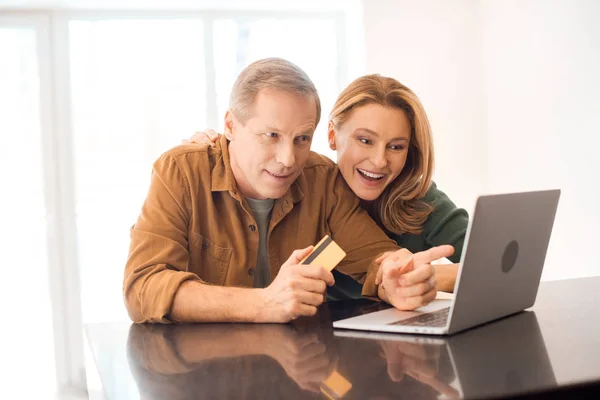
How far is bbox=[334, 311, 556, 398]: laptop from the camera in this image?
82 centimetres

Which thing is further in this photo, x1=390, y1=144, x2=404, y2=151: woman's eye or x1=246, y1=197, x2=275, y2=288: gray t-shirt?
x1=390, y1=144, x2=404, y2=151: woman's eye

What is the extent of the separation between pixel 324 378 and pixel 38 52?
387cm

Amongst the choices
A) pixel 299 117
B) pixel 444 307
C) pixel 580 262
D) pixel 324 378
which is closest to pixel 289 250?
pixel 299 117

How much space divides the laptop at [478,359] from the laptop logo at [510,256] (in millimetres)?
95

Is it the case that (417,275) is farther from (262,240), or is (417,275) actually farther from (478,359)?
(262,240)

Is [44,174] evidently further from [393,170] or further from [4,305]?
[393,170]

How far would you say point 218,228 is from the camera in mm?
1761

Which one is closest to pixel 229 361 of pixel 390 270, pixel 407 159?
pixel 390 270

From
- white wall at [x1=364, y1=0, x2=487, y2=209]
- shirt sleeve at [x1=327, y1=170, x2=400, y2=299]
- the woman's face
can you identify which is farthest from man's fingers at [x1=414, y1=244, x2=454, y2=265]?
white wall at [x1=364, y1=0, x2=487, y2=209]

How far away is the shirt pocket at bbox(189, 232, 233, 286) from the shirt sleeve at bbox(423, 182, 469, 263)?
578 mm

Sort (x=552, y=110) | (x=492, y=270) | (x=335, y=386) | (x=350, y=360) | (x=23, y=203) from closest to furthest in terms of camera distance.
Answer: (x=335, y=386), (x=350, y=360), (x=492, y=270), (x=552, y=110), (x=23, y=203)

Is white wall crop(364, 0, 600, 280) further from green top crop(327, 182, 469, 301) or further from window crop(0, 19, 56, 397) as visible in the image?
window crop(0, 19, 56, 397)

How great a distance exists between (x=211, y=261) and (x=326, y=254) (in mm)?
494

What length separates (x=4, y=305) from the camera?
436 centimetres
